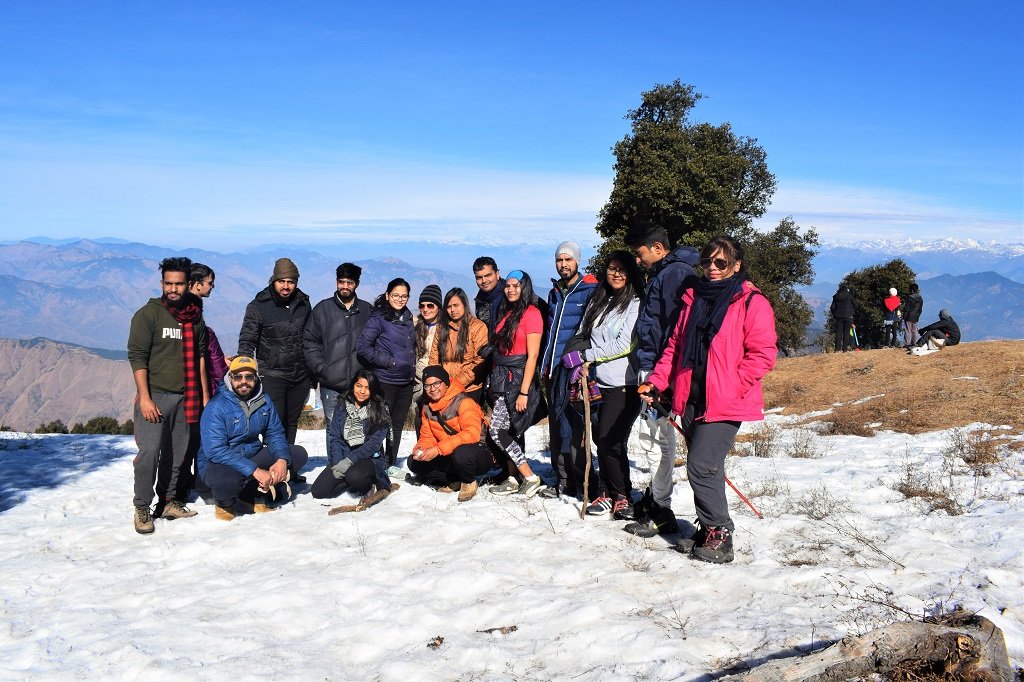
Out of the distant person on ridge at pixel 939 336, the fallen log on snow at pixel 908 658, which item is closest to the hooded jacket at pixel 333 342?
the fallen log on snow at pixel 908 658

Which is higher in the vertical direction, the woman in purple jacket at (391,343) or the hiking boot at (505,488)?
the woman in purple jacket at (391,343)

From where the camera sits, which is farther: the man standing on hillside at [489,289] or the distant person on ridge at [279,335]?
the distant person on ridge at [279,335]

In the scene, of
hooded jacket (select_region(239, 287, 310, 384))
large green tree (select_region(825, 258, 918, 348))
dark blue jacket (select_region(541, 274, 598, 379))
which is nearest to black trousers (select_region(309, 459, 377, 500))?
hooded jacket (select_region(239, 287, 310, 384))

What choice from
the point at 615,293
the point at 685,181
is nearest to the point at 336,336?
the point at 615,293

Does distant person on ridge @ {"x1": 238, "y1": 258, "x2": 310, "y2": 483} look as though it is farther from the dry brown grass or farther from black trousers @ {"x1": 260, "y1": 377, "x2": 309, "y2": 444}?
the dry brown grass

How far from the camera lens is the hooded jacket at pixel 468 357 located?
23.7ft

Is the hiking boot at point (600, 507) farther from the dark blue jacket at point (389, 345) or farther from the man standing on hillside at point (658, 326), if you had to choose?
the dark blue jacket at point (389, 345)

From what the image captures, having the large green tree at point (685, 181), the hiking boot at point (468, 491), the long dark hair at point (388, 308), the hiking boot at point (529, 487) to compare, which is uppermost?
the large green tree at point (685, 181)

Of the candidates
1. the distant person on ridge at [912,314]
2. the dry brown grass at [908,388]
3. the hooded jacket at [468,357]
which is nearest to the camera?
the hooded jacket at [468,357]

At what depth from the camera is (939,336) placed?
16672mm

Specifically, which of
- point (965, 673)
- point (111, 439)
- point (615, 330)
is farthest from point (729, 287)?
point (111, 439)

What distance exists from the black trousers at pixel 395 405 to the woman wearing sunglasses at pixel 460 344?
0.49 m

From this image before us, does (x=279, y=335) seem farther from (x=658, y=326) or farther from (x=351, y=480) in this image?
(x=658, y=326)

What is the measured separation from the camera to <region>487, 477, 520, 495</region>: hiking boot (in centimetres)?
729
